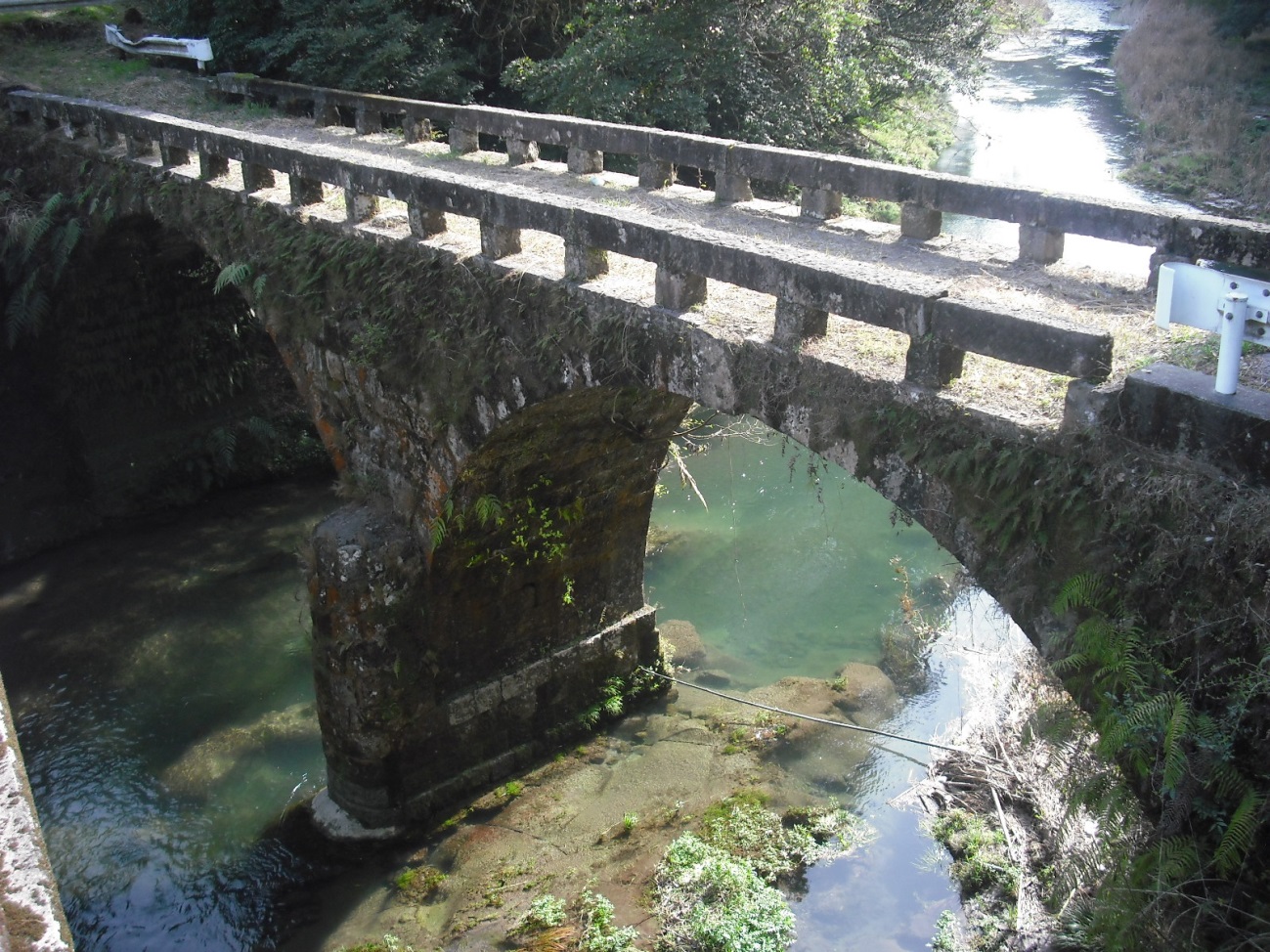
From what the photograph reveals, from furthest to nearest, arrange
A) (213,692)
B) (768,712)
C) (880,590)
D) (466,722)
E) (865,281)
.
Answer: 1. (880,590)
2. (213,692)
3. (768,712)
4. (466,722)
5. (865,281)

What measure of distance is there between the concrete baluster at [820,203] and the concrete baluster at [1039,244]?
1693mm

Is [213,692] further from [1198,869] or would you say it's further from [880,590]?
[1198,869]

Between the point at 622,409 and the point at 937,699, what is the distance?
4.97 m

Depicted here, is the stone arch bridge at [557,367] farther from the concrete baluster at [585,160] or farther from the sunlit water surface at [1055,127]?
the sunlit water surface at [1055,127]

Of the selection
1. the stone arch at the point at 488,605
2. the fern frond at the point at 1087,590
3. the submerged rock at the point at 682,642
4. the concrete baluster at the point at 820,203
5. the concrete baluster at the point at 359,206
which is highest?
the concrete baluster at the point at 820,203

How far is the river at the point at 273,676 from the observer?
896 cm

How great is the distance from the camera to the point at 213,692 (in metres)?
11.9

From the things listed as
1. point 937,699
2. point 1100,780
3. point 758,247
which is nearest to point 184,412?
point 937,699

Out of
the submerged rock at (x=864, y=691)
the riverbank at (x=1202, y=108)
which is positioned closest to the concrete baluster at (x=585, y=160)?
the submerged rock at (x=864, y=691)

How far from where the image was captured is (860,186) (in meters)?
8.24

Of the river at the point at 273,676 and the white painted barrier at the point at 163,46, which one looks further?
the white painted barrier at the point at 163,46

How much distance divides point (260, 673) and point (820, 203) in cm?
801

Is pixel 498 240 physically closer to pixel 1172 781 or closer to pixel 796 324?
pixel 796 324

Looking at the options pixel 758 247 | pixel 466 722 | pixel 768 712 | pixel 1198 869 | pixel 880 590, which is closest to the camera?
pixel 1198 869
